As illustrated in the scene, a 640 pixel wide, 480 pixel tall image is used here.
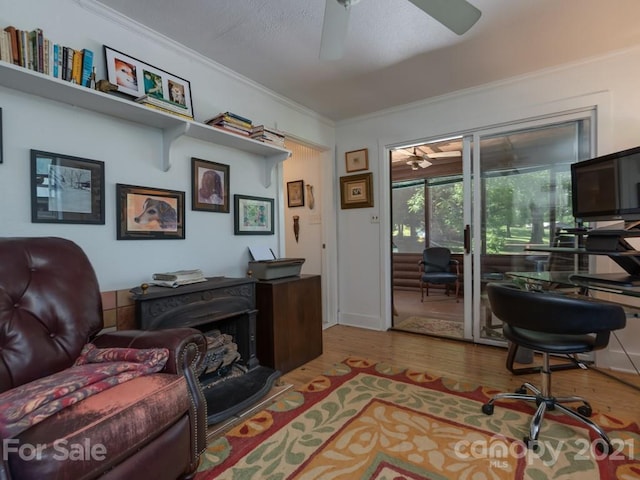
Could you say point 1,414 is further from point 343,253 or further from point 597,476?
point 343,253

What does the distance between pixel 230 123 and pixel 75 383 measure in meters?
1.81

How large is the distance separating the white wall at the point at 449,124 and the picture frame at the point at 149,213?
2.01m

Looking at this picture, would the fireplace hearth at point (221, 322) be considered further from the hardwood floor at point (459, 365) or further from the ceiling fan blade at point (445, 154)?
the ceiling fan blade at point (445, 154)

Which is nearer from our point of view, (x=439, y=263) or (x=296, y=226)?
(x=296, y=226)

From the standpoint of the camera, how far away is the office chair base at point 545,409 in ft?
5.02

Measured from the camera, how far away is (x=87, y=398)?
1093 millimetres

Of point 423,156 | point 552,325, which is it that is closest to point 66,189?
point 552,325

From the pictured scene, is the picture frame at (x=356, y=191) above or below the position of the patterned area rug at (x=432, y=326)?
above

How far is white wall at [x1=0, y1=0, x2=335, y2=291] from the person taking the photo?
157cm

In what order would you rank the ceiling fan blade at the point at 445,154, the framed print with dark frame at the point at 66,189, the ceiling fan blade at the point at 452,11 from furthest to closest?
1. the ceiling fan blade at the point at 445,154
2. the framed print with dark frame at the point at 66,189
3. the ceiling fan blade at the point at 452,11

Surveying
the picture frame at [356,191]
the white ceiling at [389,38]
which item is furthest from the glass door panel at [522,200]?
the picture frame at [356,191]

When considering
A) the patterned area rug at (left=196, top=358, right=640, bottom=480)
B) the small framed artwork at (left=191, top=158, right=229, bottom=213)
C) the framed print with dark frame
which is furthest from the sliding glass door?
the framed print with dark frame

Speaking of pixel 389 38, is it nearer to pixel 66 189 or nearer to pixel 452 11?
pixel 452 11

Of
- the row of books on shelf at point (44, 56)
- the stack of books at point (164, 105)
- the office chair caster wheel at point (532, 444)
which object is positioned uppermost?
the row of books on shelf at point (44, 56)
